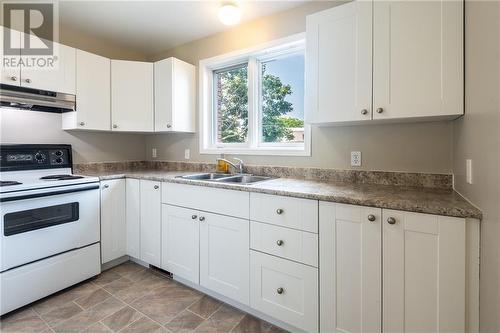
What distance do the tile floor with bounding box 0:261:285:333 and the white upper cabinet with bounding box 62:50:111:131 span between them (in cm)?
148

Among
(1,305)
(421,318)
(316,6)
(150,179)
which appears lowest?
(1,305)

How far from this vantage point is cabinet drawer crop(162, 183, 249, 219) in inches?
68.1

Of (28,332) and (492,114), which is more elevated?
(492,114)

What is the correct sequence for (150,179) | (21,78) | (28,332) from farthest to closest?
(150,179) → (21,78) → (28,332)

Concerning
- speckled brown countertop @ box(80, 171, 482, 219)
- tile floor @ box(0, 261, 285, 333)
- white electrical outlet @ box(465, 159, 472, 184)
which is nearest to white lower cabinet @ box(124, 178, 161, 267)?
tile floor @ box(0, 261, 285, 333)

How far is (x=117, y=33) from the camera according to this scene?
2.69 metres

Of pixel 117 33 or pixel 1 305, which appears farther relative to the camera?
pixel 117 33

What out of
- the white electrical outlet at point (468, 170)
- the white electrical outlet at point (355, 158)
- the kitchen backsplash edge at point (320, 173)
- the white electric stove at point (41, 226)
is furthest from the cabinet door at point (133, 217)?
the white electrical outlet at point (468, 170)

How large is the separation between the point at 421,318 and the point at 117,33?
135 inches

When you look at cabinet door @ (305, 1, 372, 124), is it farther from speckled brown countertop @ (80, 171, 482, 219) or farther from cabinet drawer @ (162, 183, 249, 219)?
cabinet drawer @ (162, 183, 249, 219)

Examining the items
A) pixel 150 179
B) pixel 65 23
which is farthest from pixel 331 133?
pixel 65 23

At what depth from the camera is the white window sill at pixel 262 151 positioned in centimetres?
219

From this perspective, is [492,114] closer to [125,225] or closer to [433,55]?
[433,55]

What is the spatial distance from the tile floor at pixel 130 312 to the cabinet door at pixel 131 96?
156 centimetres
